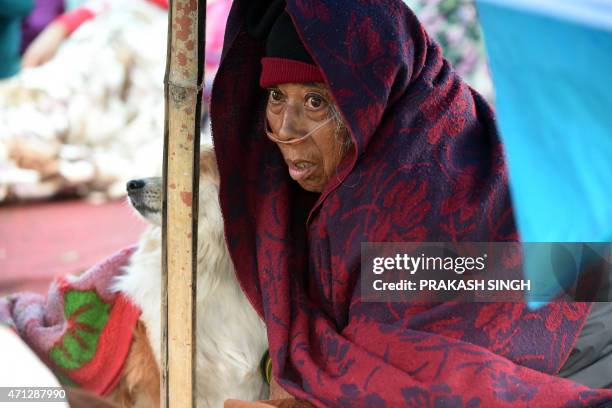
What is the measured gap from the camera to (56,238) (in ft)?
14.8

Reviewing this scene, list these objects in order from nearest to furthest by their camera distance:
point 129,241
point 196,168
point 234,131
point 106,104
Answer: point 196,168
point 234,131
point 129,241
point 106,104

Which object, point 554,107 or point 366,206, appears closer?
point 554,107

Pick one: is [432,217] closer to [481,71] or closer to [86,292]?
[86,292]

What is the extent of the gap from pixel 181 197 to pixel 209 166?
33 cm

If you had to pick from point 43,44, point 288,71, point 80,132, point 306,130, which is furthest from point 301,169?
point 80,132

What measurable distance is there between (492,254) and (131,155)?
345cm

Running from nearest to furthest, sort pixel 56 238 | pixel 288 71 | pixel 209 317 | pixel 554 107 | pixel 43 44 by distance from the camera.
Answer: pixel 554 107, pixel 288 71, pixel 209 317, pixel 43 44, pixel 56 238

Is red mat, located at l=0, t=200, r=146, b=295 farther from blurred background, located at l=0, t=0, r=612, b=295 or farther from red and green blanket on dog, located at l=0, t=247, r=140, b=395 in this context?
red and green blanket on dog, located at l=0, t=247, r=140, b=395

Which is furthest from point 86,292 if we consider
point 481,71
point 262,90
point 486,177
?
point 481,71

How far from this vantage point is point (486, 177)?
1.88m

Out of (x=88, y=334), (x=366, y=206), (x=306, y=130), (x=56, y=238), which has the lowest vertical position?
(x=88, y=334)

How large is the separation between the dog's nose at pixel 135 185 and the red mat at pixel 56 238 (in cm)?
189

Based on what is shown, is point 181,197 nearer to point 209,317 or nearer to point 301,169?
point 301,169

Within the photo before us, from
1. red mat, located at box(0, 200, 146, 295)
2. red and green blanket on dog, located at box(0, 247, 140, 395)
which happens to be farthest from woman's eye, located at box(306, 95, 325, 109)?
red mat, located at box(0, 200, 146, 295)
